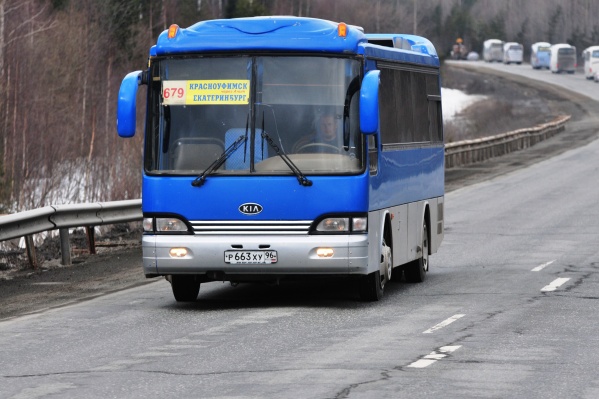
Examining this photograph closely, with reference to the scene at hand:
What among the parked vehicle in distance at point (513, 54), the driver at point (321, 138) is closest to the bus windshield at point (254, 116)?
the driver at point (321, 138)

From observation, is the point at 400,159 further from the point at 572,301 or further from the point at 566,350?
the point at 566,350

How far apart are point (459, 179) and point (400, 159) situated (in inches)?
906

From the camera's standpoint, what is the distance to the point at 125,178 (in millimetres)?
28344

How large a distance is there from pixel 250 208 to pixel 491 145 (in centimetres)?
3582

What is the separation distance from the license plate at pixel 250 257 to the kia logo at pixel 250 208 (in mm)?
351

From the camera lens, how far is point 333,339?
10695mm

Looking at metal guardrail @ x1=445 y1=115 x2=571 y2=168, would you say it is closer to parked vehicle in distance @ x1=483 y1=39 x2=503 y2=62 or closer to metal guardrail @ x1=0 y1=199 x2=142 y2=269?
metal guardrail @ x1=0 y1=199 x2=142 y2=269

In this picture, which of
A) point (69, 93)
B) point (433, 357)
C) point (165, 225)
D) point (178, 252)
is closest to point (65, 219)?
point (165, 225)

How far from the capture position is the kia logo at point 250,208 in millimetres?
12594

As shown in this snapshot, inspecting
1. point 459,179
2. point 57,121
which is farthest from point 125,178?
A: point 57,121

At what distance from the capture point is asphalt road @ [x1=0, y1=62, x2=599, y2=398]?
8.45 m

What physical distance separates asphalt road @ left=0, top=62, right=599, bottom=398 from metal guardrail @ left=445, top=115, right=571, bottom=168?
77.3 ft

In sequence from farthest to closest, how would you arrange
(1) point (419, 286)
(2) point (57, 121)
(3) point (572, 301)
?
1. (2) point (57, 121)
2. (1) point (419, 286)
3. (3) point (572, 301)

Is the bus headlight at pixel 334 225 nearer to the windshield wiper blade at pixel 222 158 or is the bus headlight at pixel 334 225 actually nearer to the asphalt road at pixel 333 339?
the asphalt road at pixel 333 339
